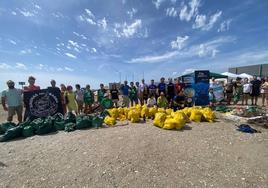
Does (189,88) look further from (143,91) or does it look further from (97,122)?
(97,122)

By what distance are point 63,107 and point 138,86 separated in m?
4.76

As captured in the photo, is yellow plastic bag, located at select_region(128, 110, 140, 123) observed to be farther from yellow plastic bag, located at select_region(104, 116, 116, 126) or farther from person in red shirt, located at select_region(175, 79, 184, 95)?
person in red shirt, located at select_region(175, 79, 184, 95)

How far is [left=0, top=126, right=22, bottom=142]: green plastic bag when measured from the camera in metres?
5.33

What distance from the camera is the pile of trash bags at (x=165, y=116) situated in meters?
5.85

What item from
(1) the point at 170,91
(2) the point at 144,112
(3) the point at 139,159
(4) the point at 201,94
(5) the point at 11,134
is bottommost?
(3) the point at 139,159

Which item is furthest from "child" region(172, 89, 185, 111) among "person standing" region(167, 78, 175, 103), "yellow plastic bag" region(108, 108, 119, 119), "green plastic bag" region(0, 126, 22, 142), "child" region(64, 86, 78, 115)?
"green plastic bag" region(0, 126, 22, 142)

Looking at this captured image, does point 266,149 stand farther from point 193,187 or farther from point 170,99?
point 170,99

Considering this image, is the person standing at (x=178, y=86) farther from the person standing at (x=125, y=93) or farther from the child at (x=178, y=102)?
the person standing at (x=125, y=93)

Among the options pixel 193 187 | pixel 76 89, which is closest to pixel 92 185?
pixel 193 187

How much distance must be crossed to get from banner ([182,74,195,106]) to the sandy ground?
14.4ft

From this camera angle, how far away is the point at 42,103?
7.20 m

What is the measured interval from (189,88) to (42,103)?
7.99 m

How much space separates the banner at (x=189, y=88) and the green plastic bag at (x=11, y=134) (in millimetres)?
8006

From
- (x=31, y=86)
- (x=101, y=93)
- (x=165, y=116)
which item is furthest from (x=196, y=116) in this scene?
(x=31, y=86)
